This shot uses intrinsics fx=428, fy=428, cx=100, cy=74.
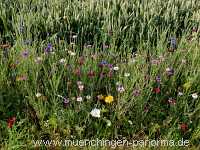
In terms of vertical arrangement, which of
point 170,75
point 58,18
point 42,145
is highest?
point 58,18

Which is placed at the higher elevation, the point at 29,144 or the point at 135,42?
the point at 135,42

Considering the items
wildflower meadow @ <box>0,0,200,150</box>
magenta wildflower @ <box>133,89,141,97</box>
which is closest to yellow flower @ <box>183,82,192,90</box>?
wildflower meadow @ <box>0,0,200,150</box>

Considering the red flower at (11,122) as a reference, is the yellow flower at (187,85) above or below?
above

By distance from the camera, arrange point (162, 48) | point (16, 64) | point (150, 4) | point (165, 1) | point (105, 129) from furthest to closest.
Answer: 1. point (165, 1)
2. point (150, 4)
3. point (162, 48)
4. point (16, 64)
5. point (105, 129)

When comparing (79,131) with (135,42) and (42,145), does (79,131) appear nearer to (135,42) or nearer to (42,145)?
(42,145)

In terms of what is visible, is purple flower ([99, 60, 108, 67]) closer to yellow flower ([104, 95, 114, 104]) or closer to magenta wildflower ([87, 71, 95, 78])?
magenta wildflower ([87, 71, 95, 78])

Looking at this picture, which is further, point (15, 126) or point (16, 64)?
point (16, 64)

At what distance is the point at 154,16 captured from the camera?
4.87m

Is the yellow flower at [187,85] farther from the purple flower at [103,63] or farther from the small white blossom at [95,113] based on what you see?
the small white blossom at [95,113]

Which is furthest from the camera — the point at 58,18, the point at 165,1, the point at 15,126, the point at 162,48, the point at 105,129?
the point at 165,1

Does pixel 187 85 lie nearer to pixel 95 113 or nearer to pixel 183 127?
pixel 183 127

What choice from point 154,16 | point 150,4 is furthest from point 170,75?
point 150,4

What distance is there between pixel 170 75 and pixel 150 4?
169cm

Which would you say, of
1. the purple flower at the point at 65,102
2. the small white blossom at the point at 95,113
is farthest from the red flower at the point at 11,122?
the small white blossom at the point at 95,113
